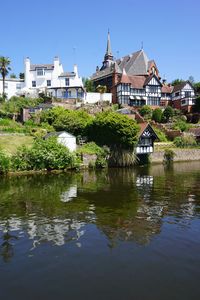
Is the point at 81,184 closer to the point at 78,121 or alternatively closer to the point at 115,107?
the point at 78,121

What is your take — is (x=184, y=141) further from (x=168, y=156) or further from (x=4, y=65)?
(x=4, y=65)

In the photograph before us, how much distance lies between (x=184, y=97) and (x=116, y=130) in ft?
150

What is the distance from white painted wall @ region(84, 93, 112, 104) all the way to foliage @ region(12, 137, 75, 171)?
3908 cm

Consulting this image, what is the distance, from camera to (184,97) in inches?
3553

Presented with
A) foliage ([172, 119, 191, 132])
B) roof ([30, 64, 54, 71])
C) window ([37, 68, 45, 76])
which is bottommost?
foliage ([172, 119, 191, 132])

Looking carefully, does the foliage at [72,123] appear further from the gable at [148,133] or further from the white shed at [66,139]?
the gable at [148,133]

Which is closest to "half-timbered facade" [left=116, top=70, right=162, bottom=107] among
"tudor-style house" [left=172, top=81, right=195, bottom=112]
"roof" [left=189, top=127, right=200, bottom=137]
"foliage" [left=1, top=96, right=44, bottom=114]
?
"tudor-style house" [left=172, top=81, right=195, bottom=112]

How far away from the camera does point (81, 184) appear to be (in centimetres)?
3578

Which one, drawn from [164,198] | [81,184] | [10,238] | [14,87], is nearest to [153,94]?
[14,87]

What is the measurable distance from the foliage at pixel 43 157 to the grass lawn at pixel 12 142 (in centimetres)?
309

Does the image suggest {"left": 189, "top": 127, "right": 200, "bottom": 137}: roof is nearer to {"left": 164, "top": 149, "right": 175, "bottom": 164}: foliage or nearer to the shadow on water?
{"left": 164, "top": 149, "right": 175, "bottom": 164}: foliage

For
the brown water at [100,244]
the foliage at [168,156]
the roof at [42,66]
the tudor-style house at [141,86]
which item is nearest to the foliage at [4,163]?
A: the brown water at [100,244]

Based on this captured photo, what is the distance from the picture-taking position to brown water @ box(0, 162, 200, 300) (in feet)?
40.8

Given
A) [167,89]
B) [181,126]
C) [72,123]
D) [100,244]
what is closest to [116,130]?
[72,123]
